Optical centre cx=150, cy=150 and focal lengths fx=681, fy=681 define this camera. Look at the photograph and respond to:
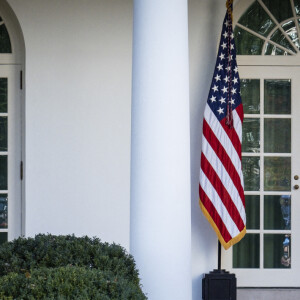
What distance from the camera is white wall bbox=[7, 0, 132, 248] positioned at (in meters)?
6.66

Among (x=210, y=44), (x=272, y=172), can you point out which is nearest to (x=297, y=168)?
(x=272, y=172)

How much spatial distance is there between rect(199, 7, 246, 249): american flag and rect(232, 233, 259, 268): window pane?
0.58 meters

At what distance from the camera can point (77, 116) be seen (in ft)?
21.9

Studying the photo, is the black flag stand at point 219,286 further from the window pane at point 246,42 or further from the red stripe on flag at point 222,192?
the window pane at point 246,42

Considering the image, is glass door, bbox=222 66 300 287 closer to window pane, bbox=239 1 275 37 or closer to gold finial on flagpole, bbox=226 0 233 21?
window pane, bbox=239 1 275 37

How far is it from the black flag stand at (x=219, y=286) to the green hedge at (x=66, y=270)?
2.09 meters

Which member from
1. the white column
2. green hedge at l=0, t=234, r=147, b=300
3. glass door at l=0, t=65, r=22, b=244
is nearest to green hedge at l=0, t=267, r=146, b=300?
green hedge at l=0, t=234, r=147, b=300

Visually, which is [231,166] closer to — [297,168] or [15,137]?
[297,168]

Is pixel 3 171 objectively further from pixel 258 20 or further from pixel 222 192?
pixel 258 20

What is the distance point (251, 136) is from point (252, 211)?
0.76 meters

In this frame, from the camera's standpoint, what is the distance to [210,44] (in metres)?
6.77

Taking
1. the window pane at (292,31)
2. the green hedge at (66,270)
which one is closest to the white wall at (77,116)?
the window pane at (292,31)

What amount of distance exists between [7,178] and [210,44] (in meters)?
2.45

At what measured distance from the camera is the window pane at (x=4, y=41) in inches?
270
